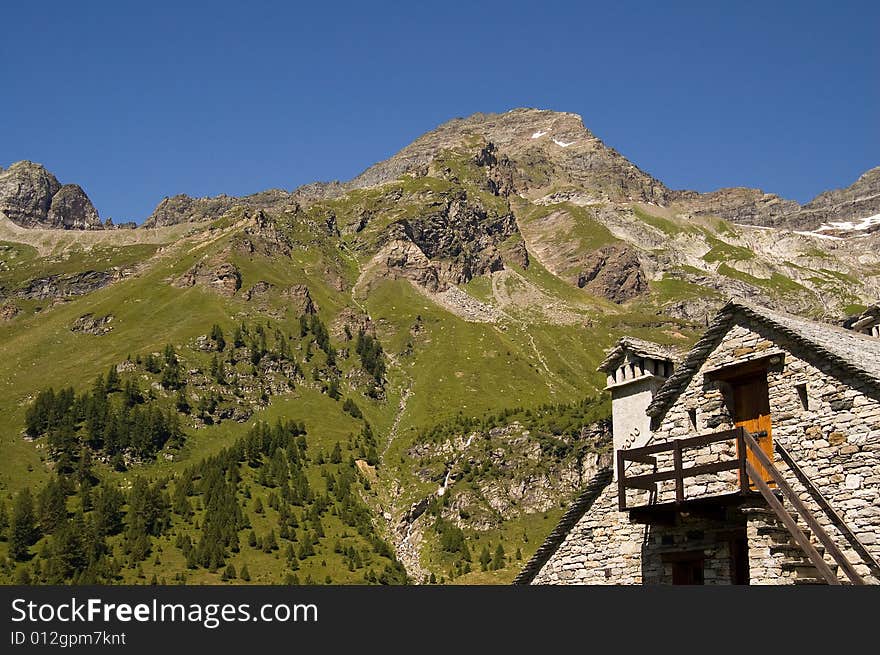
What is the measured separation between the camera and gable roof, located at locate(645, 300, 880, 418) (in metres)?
21.9

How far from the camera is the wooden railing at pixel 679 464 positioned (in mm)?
21641

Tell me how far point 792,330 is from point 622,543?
8.17 metres

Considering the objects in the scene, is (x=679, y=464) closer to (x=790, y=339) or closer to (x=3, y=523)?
(x=790, y=339)

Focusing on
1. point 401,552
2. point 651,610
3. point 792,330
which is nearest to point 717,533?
point 792,330

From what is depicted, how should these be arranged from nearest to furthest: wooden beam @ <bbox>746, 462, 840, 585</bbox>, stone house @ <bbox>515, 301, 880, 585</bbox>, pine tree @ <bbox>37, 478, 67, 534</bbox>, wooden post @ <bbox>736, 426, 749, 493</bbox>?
wooden beam @ <bbox>746, 462, 840, 585</bbox> < stone house @ <bbox>515, 301, 880, 585</bbox> < wooden post @ <bbox>736, 426, 749, 493</bbox> < pine tree @ <bbox>37, 478, 67, 534</bbox>

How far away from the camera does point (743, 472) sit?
70.5 feet

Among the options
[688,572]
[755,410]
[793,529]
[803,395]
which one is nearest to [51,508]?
[688,572]

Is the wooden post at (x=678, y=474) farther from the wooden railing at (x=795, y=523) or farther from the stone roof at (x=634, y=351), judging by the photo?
the stone roof at (x=634, y=351)

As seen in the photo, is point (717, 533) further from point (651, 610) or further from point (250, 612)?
point (250, 612)

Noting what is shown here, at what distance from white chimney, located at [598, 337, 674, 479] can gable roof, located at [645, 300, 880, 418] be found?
1766mm

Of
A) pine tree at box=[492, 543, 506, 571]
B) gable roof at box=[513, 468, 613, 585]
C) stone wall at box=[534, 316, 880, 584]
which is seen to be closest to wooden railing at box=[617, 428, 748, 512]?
stone wall at box=[534, 316, 880, 584]

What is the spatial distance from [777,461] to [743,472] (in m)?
1.77

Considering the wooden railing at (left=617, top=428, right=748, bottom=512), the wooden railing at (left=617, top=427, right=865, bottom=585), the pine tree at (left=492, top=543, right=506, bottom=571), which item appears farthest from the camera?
the pine tree at (left=492, top=543, right=506, bottom=571)

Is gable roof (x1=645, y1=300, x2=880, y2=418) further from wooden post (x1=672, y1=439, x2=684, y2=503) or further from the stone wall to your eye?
wooden post (x1=672, y1=439, x2=684, y2=503)
